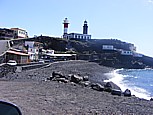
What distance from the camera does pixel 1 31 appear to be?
248ft

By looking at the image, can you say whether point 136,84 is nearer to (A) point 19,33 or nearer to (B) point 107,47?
(A) point 19,33

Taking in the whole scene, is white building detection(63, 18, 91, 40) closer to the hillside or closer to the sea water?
the hillside

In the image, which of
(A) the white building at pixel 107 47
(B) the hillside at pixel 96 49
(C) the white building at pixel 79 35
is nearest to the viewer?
(B) the hillside at pixel 96 49

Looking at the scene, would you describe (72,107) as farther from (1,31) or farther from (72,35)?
(72,35)

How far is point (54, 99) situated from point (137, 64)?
3893 inches

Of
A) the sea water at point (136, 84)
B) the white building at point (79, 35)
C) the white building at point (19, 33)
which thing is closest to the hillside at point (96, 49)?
the white building at point (19, 33)

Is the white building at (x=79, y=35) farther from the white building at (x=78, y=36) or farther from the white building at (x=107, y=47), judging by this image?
the white building at (x=107, y=47)

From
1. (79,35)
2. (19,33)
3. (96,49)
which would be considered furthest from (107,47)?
(19,33)

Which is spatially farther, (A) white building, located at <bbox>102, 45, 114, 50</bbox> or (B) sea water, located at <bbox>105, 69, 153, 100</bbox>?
(A) white building, located at <bbox>102, 45, 114, 50</bbox>

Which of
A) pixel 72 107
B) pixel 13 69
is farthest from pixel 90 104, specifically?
pixel 13 69

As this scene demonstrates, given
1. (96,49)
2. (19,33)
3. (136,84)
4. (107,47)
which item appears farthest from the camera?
(107,47)

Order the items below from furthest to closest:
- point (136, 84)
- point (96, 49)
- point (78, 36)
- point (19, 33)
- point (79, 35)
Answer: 1. point (79, 35)
2. point (78, 36)
3. point (96, 49)
4. point (19, 33)
5. point (136, 84)

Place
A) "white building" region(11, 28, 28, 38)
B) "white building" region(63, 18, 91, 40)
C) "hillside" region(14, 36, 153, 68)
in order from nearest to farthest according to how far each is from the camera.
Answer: "white building" region(11, 28, 28, 38), "hillside" region(14, 36, 153, 68), "white building" region(63, 18, 91, 40)

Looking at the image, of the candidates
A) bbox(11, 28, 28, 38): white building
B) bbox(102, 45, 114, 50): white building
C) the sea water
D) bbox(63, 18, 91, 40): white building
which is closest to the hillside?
bbox(102, 45, 114, 50): white building
